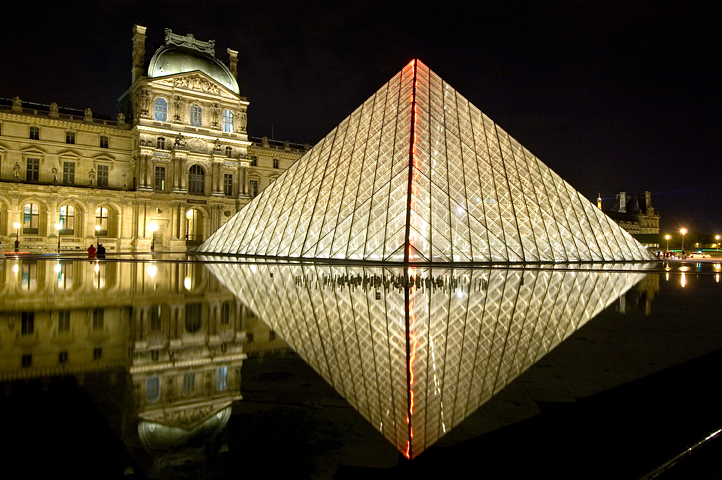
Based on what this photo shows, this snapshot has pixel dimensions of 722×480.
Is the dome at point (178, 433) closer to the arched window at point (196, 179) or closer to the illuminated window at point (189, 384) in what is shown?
the illuminated window at point (189, 384)

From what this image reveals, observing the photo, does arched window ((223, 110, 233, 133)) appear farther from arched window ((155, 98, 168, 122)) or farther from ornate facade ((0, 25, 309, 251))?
arched window ((155, 98, 168, 122))

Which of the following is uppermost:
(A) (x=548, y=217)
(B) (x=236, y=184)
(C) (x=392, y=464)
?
(B) (x=236, y=184)

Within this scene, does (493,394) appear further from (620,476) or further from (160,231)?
(160,231)

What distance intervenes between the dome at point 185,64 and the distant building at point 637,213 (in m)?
85.8

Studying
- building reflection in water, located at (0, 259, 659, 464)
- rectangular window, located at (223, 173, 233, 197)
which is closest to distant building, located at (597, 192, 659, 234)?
rectangular window, located at (223, 173, 233, 197)

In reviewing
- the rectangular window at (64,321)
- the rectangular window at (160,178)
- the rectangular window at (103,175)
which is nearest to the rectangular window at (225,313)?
the rectangular window at (64,321)

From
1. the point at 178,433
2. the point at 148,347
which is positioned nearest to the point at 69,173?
the point at 148,347

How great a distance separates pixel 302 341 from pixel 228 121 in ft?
160

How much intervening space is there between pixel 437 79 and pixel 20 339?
84.0ft

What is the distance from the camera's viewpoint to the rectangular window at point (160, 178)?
1839 inches

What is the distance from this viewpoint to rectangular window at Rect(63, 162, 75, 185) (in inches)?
1754

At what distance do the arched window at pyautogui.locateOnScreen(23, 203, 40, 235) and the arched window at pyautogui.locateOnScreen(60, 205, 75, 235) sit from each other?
1860mm

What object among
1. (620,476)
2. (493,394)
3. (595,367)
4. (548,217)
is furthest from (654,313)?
(548,217)

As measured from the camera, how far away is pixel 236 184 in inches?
2024
